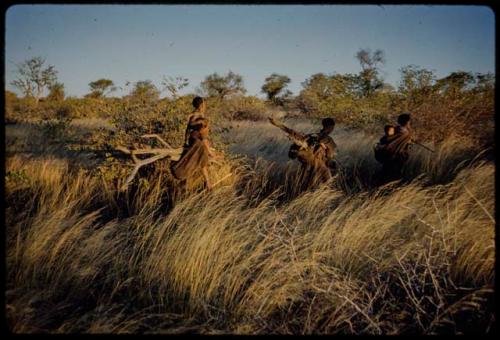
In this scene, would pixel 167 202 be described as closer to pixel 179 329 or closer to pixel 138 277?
pixel 138 277

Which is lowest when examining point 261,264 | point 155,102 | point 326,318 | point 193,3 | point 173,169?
point 326,318

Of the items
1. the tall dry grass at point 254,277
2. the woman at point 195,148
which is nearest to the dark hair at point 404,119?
the tall dry grass at point 254,277

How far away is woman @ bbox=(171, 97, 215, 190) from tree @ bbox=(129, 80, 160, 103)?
1.94m

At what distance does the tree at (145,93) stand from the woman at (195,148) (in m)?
1.94

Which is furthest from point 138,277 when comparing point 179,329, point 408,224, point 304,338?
point 408,224

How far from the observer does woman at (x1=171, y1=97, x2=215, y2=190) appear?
14.6 ft

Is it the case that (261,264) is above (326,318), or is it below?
above

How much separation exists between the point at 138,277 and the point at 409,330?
6.59ft

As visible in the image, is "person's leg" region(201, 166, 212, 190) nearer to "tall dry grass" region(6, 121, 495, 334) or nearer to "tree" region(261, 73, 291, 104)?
"tall dry grass" region(6, 121, 495, 334)

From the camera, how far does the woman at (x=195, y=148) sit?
14.6 ft

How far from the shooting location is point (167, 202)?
4.68 meters

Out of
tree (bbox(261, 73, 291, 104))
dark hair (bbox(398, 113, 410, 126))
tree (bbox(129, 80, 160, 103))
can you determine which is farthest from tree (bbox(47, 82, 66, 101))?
tree (bbox(261, 73, 291, 104))

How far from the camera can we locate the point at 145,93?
608 centimetres

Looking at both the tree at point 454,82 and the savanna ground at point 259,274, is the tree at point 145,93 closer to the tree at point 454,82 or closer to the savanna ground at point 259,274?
the savanna ground at point 259,274
